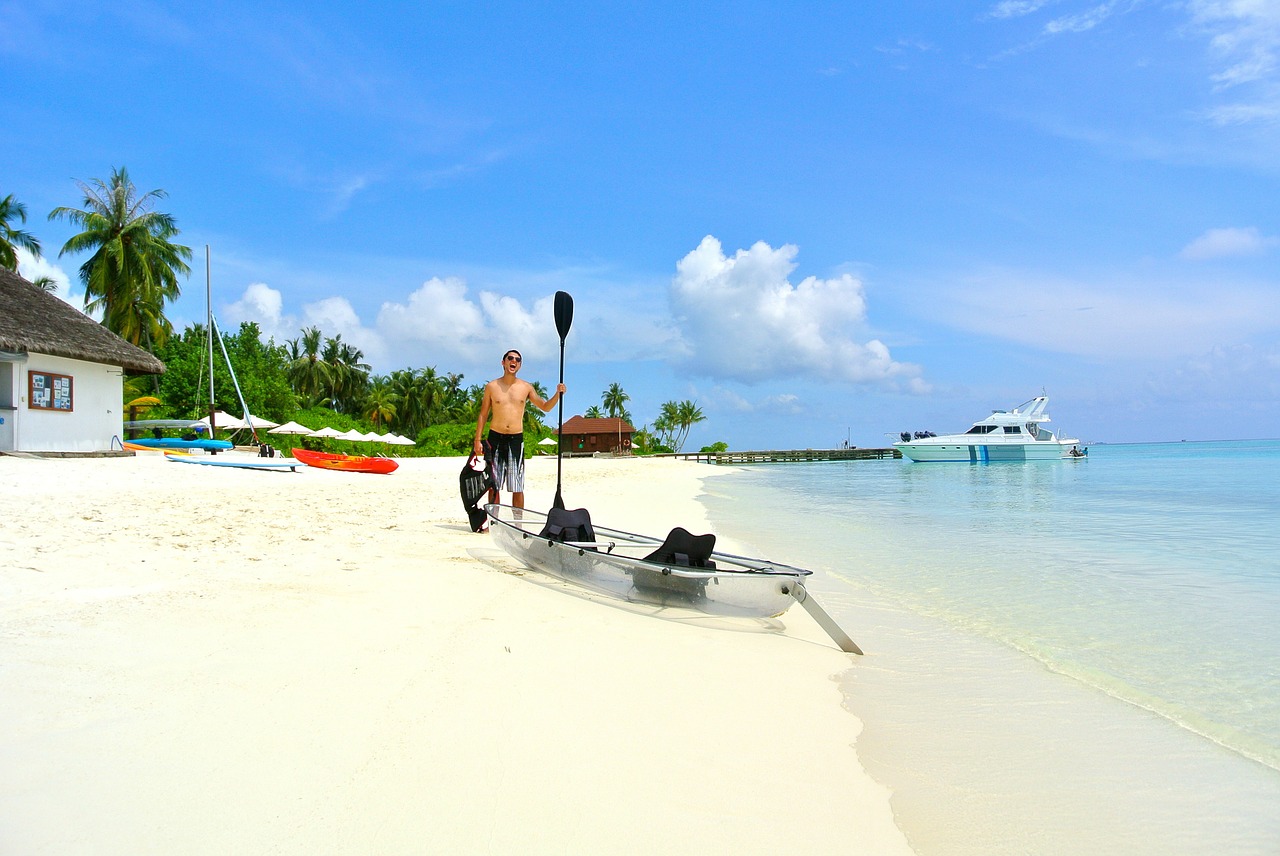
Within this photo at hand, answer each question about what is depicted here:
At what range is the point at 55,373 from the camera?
1539 cm

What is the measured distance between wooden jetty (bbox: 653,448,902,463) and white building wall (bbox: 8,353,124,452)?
173 ft

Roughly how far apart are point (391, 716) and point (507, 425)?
4.39 meters

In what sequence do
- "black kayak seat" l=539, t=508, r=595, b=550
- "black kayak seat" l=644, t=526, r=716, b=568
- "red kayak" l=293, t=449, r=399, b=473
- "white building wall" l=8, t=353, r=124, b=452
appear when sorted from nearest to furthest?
"black kayak seat" l=644, t=526, r=716, b=568, "black kayak seat" l=539, t=508, r=595, b=550, "white building wall" l=8, t=353, r=124, b=452, "red kayak" l=293, t=449, r=399, b=473

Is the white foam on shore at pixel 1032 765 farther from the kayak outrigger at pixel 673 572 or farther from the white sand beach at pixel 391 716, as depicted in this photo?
the kayak outrigger at pixel 673 572

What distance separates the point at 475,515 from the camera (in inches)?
282

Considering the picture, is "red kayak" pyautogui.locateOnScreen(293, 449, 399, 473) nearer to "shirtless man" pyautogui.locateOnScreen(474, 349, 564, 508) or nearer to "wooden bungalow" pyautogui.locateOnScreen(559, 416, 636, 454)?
"shirtless man" pyautogui.locateOnScreen(474, 349, 564, 508)

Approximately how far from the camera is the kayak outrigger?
4.23m

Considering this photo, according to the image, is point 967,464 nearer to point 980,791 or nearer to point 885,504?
point 885,504

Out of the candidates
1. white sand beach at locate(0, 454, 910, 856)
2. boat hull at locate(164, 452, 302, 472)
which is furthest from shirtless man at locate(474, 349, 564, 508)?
boat hull at locate(164, 452, 302, 472)

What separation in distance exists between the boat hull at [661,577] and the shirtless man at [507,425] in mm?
1070

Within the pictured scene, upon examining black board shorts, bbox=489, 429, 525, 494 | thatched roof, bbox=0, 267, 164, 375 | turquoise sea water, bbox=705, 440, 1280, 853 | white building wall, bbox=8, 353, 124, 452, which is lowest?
turquoise sea water, bbox=705, 440, 1280, 853

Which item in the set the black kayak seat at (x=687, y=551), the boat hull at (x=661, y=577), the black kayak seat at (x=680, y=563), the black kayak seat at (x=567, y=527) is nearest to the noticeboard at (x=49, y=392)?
the boat hull at (x=661, y=577)

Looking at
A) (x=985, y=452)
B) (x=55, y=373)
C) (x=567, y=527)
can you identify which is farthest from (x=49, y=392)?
(x=985, y=452)

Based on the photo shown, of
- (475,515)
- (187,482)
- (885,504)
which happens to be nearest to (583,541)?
(475,515)
